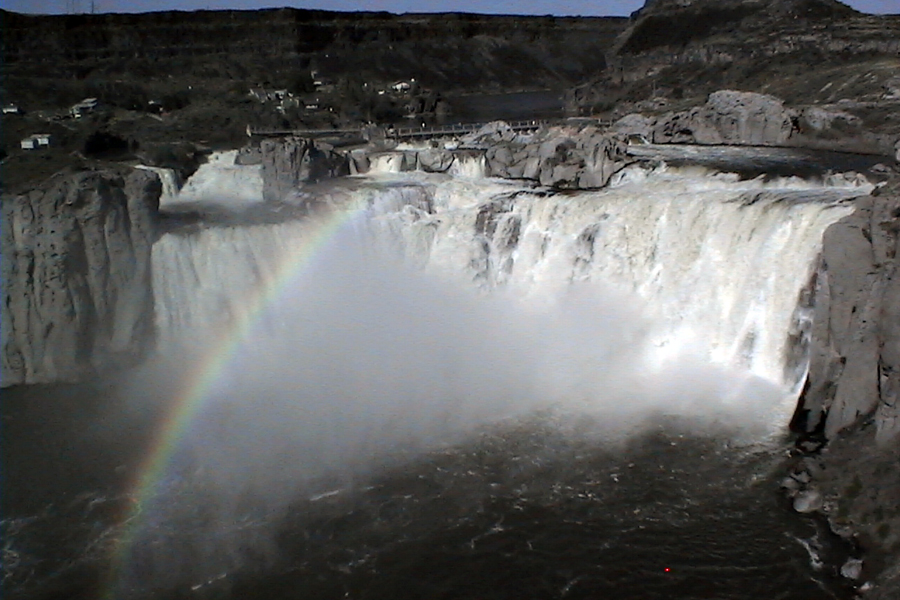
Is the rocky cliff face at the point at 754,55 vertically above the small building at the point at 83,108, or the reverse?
the rocky cliff face at the point at 754,55

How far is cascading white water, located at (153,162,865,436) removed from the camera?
22625 mm

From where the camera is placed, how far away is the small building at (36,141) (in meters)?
41.6

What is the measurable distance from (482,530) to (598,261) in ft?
42.2

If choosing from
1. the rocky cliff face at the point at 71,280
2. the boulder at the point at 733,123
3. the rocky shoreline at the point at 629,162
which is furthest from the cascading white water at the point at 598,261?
the boulder at the point at 733,123

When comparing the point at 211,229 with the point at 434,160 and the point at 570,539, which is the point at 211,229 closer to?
the point at 434,160

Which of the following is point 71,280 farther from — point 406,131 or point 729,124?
point 729,124

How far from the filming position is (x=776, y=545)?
1619cm

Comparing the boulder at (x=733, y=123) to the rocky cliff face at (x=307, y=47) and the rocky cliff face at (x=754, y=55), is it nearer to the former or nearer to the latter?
the rocky cliff face at (x=754, y=55)

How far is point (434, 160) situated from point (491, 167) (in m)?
2.87

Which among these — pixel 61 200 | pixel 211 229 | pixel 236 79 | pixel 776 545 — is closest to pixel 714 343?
pixel 776 545

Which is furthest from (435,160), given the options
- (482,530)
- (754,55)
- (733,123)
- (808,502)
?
(754,55)

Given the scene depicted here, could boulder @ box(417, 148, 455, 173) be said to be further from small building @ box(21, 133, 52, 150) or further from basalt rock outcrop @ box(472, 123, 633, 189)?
small building @ box(21, 133, 52, 150)

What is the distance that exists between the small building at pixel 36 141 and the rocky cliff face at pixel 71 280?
16.9 m

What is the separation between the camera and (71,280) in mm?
26688
